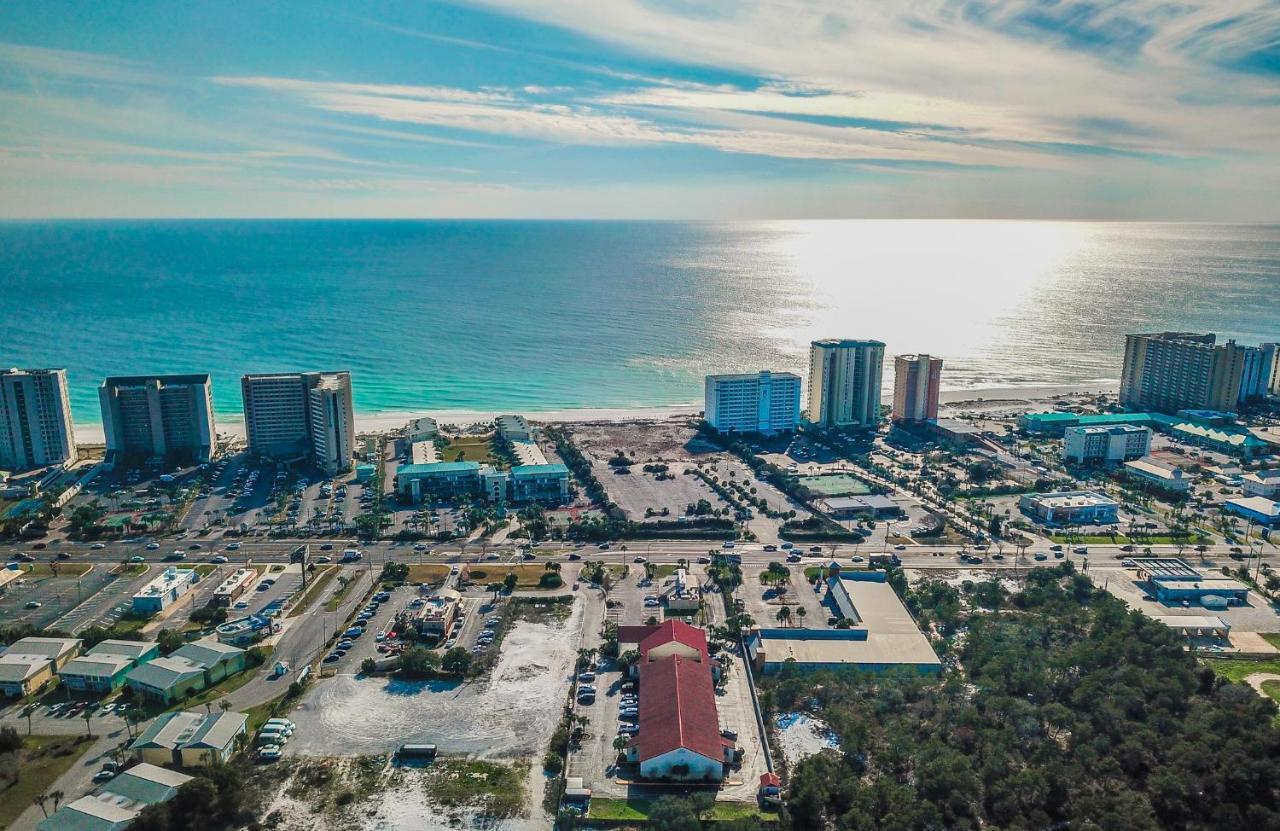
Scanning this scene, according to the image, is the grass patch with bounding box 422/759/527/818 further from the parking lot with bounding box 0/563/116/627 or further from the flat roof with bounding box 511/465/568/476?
the flat roof with bounding box 511/465/568/476

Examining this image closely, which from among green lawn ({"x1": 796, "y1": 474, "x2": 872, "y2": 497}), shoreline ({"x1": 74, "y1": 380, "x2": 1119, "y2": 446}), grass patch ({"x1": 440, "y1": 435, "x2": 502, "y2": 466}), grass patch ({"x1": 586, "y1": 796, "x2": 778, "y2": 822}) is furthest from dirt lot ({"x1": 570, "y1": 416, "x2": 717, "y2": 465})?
grass patch ({"x1": 586, "y1": 796, "x2": 778, "y2": 822})

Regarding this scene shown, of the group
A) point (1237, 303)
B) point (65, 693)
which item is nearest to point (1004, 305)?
point (1237, 303)

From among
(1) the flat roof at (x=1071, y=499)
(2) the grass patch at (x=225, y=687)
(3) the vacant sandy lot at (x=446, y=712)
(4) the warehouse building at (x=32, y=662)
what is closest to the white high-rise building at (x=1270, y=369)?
(1) the flat roof at (x=1071, y=499)

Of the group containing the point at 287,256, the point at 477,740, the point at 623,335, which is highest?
the point at 287,256

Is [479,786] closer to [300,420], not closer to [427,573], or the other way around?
[427,573]

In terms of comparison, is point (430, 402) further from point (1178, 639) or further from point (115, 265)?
point (115, 265)

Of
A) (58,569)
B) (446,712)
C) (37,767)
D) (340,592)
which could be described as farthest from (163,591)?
(446,712)
